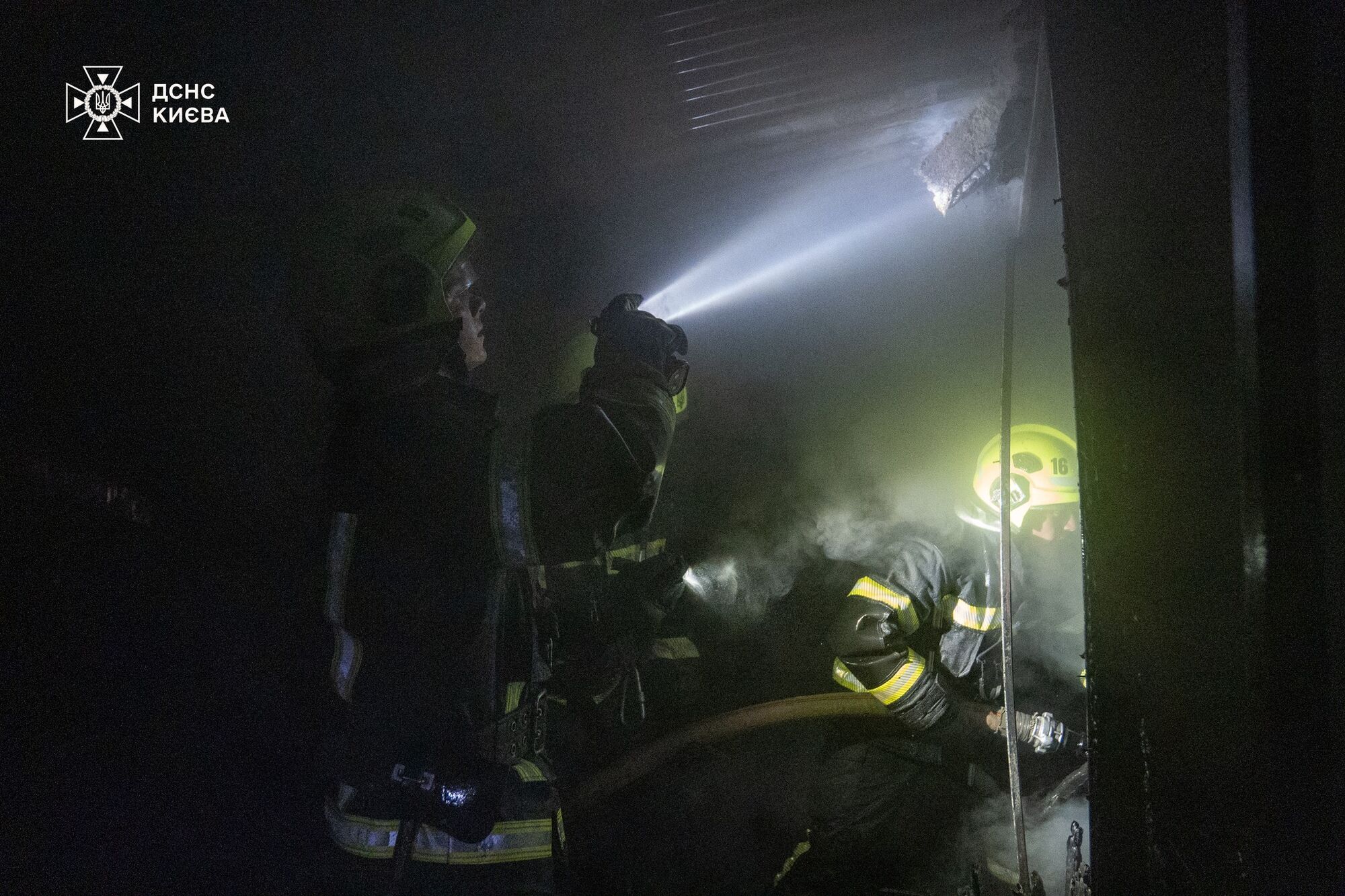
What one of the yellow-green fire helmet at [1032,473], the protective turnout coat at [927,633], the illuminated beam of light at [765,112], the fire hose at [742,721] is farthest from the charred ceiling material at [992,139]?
the fire hose at [742,721]

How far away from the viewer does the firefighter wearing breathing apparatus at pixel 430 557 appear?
1758 mm

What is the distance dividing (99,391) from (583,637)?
2.34 metres

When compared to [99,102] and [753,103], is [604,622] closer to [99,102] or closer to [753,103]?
[753,103]

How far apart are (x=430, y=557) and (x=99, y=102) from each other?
2583 mm

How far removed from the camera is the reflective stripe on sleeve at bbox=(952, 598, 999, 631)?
422cm

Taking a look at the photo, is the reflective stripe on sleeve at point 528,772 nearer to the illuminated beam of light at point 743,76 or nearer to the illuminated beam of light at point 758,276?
the illuminated beam of light at point 743,76

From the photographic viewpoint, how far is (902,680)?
3.96 metres

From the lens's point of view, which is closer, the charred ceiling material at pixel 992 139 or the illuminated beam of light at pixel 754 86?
the charred ceiling material at pixel 992 139

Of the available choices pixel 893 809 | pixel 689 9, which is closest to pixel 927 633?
pixel 893 809

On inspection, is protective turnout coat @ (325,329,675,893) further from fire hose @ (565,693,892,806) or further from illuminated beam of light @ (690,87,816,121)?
fire hose @ (565,693,892,806)

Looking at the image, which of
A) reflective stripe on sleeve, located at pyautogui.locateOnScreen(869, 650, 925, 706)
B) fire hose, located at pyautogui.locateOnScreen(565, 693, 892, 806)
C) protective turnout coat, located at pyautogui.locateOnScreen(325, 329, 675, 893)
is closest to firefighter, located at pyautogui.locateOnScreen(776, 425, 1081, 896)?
reflective stripe on sleeve, located at pyautogui.locateOnScreen(869, 650, 925, 706)

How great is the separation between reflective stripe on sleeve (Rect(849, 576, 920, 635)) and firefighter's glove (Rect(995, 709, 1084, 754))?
0.82m

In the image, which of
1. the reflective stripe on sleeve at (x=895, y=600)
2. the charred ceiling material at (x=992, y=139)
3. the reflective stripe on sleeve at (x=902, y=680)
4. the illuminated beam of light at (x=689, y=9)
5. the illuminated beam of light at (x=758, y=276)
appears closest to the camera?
the charred ceiling material at (x=992, y=139)

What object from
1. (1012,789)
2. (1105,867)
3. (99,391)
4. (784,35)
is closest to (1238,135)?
(1105,867)
